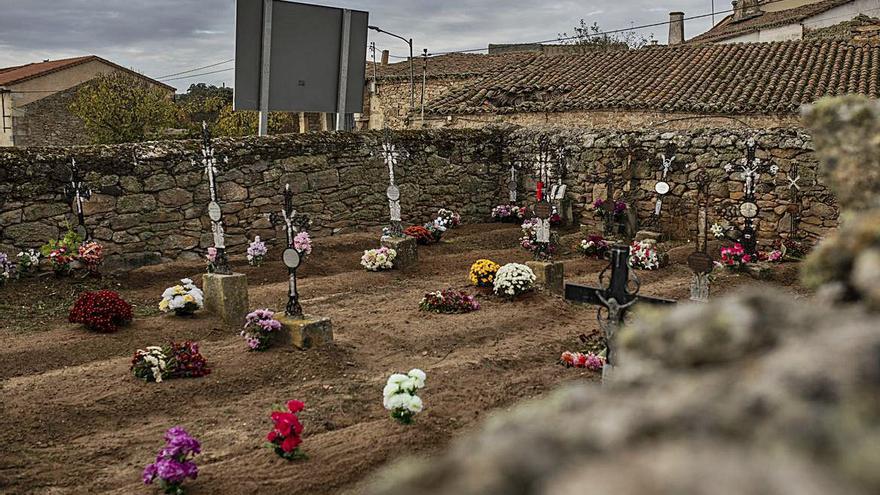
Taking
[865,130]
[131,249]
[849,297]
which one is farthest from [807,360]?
[131,249]

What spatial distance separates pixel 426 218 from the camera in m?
15.5

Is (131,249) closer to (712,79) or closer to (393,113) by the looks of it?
(712,79)

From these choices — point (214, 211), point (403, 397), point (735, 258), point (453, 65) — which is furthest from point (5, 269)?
point (453, 65)

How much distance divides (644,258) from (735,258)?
1.23 metres

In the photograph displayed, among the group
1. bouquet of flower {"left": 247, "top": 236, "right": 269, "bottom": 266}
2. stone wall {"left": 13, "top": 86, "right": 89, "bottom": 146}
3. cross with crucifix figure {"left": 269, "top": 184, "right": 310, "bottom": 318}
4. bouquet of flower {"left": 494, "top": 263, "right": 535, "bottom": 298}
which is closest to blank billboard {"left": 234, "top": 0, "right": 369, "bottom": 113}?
bouquet of flower {"left": 247, "top": 236, "right": 269, "bottom": 266}

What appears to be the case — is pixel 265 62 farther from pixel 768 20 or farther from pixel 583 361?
pixel 768 20

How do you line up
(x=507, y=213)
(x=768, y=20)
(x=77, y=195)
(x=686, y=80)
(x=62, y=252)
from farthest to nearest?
(x=768, y=20), (x=686, y=80), (x=507, y=213), (x=77, y=195), (x=62, y=252)

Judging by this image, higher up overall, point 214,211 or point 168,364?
point 214,211

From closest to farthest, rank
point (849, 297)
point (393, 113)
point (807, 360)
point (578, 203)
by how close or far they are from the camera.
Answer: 1. point (807, 360)
2. point (849, 297)
3. point (578, 203)
4. point (393, 113)

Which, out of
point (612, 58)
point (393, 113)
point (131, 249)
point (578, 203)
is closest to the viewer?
point (131, 249)

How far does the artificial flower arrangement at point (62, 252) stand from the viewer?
10.6 metres

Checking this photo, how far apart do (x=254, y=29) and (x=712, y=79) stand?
12402mm

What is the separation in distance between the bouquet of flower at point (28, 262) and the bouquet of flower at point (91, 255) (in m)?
0.53

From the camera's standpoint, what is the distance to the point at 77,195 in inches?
433
